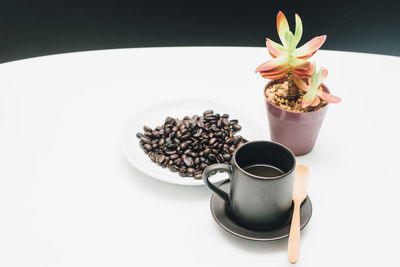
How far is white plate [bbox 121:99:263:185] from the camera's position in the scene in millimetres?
797

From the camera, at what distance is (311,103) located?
82 cm

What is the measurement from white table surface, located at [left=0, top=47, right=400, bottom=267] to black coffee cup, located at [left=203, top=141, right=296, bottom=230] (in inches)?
2.2

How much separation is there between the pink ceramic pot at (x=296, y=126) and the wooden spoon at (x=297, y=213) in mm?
96

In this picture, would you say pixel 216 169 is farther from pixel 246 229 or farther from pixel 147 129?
pixel 147 129

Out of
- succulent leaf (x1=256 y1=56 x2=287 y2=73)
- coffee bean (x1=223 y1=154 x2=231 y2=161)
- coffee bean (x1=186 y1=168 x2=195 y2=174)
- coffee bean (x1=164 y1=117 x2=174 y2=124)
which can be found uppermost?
succulent leaf (x1=256 y1=56 x2=287 y2=73)

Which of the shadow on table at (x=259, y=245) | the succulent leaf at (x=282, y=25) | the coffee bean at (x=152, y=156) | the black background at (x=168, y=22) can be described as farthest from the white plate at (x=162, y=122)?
the black background at (x=168, y=22)

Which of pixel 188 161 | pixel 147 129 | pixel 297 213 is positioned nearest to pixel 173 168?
pixel 188 161

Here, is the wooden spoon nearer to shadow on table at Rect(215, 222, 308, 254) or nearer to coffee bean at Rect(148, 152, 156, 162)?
shadow on table at Rect(215, 222, 308, 254)

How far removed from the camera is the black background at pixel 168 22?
6.31 ft

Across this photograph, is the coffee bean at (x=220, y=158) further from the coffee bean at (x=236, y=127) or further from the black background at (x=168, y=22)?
the black background at (x=168, y=22)

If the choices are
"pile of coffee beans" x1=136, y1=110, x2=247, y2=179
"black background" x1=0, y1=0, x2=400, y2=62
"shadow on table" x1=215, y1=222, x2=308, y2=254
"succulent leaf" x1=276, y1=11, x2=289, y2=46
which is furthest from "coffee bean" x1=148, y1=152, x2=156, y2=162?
"black background" x1=0, y1=0, x2=400, y2=62

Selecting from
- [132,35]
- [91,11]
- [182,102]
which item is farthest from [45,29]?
[182,102]

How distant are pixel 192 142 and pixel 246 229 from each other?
0.82 feet

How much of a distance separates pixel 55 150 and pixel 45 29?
1233 mm
